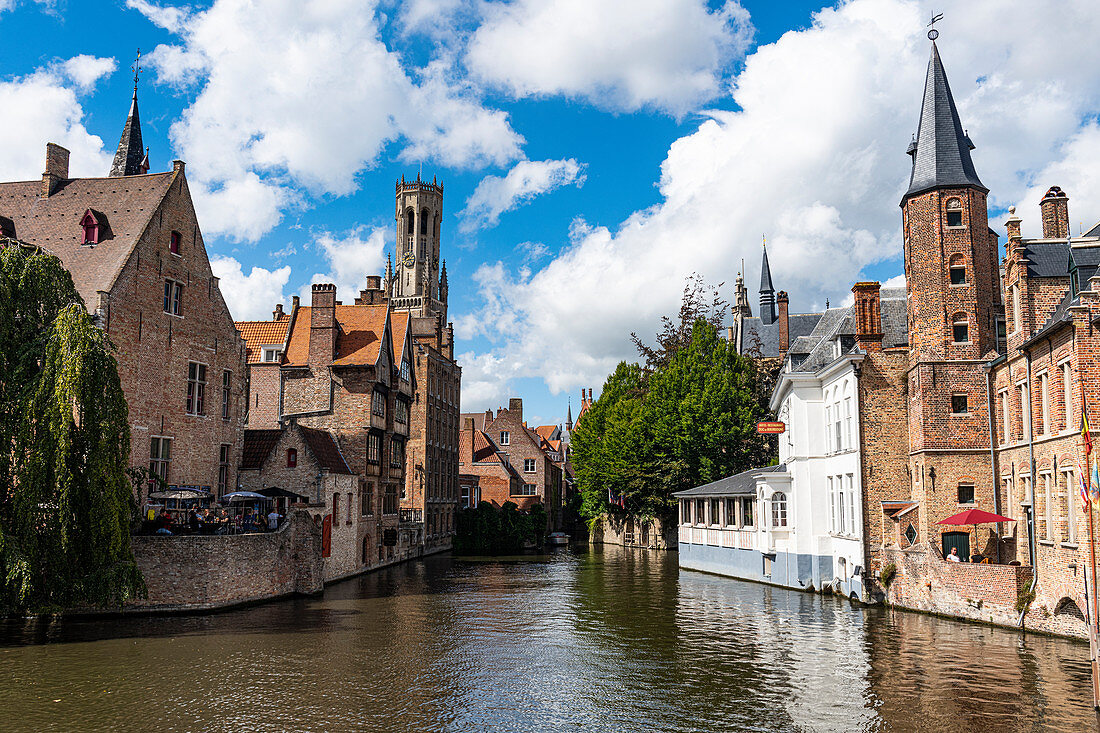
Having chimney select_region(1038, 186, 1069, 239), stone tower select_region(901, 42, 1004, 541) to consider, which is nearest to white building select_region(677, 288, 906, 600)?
stone tower select_region(901, 42, 1004, 541)

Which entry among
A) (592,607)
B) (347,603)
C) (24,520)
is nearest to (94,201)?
(24,520)

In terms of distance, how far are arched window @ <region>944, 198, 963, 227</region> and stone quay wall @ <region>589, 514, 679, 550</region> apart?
125ft

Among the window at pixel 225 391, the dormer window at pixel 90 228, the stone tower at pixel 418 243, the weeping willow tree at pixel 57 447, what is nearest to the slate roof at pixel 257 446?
the window at pixel 225 391

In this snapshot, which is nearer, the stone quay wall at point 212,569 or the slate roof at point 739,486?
the stone quay wall at point 212,569

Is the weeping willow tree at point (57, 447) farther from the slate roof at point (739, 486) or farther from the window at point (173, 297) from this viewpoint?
the slate roof at point (739, 486)

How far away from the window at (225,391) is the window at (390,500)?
12.2 meters

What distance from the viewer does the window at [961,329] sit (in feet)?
98.5

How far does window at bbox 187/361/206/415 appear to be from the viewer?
3459 cm

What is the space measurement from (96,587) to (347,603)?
9.87 meters

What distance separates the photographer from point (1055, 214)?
94.5 feet

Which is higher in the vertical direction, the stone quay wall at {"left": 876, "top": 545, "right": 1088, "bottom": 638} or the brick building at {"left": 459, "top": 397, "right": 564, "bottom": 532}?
the brick building at {"left": 459, "top": 397, "right": 564, "bottom": 532}

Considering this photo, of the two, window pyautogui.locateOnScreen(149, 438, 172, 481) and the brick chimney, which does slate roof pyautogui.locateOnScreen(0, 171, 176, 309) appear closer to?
window pyautogui.locateOnScreen(149, 438, 172, 481)

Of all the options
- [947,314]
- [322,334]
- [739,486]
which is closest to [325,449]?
[322,334]

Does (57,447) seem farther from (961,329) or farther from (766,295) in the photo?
(766,295)
